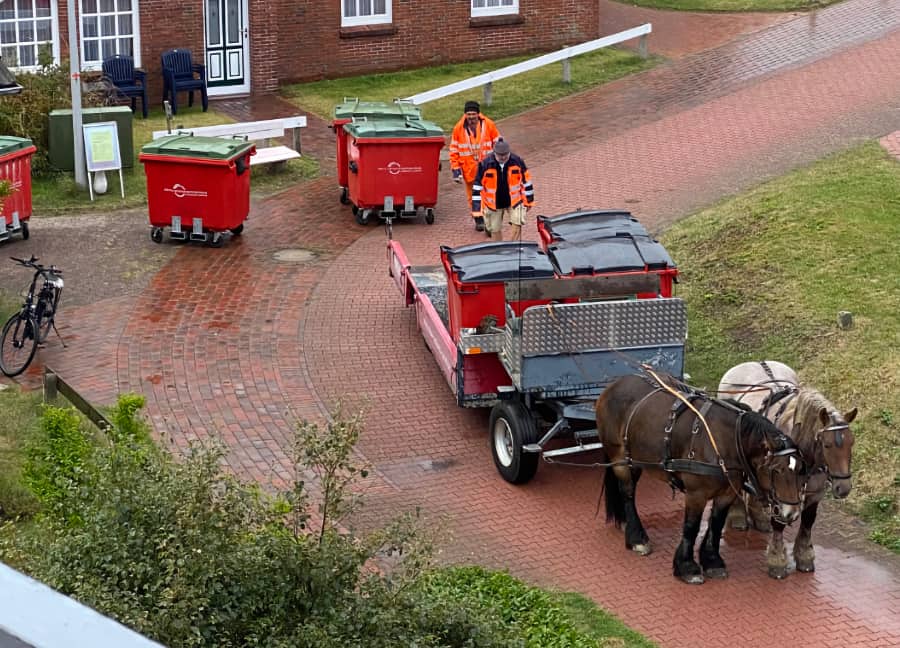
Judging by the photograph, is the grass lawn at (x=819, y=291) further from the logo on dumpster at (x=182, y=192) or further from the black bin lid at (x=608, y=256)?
the logo on dumpster at (x=182, y=192)

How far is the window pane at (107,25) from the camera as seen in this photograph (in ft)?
75.5

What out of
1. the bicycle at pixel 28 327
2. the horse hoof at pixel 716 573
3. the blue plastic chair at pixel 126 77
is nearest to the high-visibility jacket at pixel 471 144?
the bicycle at pixel 28 327

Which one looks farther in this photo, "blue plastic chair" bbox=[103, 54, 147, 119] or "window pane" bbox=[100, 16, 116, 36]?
"window pane" bbox=[100, 16, 116, 36]

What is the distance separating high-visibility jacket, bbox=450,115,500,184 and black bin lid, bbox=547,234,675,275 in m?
5.29

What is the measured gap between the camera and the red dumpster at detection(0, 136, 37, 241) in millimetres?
16141

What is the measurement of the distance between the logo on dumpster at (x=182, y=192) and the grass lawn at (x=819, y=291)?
19.0ft

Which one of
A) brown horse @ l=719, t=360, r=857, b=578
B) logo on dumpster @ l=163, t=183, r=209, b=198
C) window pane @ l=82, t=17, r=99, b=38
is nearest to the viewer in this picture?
brown horse @ l=719, t=360, r=857, b=578

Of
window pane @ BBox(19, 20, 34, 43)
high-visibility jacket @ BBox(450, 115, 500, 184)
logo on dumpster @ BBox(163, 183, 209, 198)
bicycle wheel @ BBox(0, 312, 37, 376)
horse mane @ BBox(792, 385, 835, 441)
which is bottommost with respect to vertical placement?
bicycle wheel @ BBox(0, 312, 37, 376)

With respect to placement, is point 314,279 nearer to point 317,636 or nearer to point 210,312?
point 210,312

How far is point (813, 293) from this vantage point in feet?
46.5

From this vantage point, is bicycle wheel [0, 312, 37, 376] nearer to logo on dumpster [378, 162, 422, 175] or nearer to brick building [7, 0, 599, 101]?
logo on dumpster [378, 162, 422, 175]

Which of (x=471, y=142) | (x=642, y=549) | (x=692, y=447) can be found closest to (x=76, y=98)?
(x=471, y=142)

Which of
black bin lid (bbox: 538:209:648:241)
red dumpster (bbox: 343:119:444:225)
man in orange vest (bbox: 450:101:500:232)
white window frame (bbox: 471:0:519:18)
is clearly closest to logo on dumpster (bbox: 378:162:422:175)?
red dumpster (bbox: 343:119:444:225)

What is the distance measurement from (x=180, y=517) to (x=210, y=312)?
869 cm
